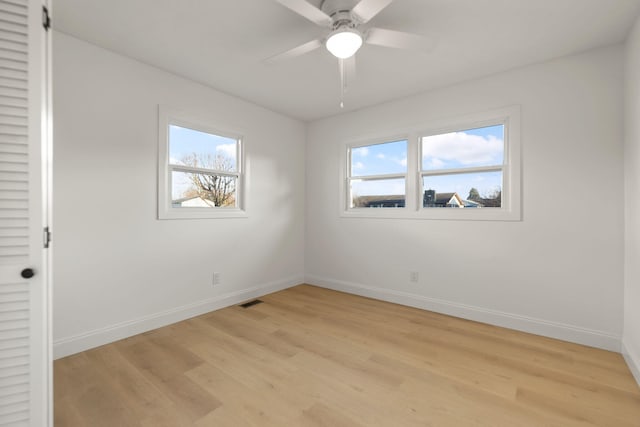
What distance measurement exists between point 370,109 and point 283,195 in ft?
5.75

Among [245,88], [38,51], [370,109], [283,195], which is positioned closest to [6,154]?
[38,51]

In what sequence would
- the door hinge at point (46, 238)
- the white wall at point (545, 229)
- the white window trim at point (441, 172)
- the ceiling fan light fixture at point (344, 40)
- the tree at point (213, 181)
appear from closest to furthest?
the door hinge at point (46, 238) < the ceiling fan light fixture at point (344, 40) < the white wall at point (545, 229) < the white window trim at point (441, 172) < the tree at point (213, 181)

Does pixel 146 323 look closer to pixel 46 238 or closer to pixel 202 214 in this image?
pixel 202 214

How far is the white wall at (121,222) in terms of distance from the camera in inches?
89.4

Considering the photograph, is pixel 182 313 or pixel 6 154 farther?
pixel 182 313

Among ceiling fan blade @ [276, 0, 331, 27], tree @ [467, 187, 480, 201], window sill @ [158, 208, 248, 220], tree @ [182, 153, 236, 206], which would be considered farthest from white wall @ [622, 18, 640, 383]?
tree @ [182, 153, 236, 206]

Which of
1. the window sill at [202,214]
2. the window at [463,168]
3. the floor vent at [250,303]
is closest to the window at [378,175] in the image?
the window at [463,168]

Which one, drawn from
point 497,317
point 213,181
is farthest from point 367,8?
point 497,317

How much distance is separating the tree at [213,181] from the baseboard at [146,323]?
46.8 inches

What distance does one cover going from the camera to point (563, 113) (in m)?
2.58

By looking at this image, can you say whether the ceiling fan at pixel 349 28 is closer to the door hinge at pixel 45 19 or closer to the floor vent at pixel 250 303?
the door hinge at pixel 45 19

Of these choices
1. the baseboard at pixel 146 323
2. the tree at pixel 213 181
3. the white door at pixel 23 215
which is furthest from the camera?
the tree at pixel 213 181

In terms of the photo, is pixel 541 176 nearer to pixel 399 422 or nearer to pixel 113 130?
A: pixel 399 422

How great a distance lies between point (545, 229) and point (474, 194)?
0.73 meters
